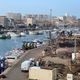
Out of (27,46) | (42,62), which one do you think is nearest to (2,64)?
(42,62)

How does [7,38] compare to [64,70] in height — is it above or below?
below

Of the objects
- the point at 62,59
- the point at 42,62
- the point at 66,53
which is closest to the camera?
the point at 42,62

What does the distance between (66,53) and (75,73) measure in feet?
21.0

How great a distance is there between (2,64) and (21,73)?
3.04 meters

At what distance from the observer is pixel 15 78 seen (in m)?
13.4

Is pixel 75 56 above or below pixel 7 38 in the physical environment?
above

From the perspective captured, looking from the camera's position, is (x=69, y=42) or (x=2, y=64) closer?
(x=2, y=64)

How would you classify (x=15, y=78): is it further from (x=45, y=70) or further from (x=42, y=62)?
(x=42, y=62)

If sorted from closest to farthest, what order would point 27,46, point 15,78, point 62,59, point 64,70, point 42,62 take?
point 15,78, point 64,70, point 42,62, point 62,59, point 27,46

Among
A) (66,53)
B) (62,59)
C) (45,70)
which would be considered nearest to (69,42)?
(66,53)

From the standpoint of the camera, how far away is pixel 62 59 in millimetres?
17953

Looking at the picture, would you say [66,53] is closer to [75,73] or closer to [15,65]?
[15,65]

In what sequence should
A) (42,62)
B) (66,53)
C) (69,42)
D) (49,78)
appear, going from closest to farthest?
1. (49,78)
2. (42,62)
3. (66,53)
4. (69,42)

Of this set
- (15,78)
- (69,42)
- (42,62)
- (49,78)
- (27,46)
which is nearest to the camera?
(49,78)
